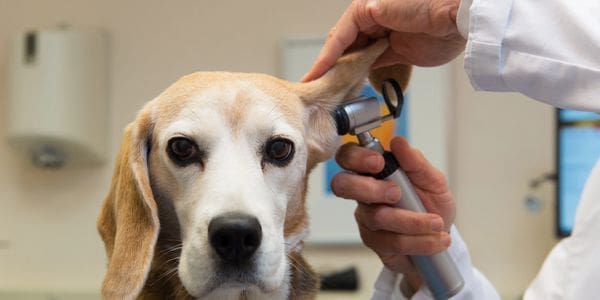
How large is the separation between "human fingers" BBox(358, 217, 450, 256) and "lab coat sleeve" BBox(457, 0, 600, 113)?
30 centimetres

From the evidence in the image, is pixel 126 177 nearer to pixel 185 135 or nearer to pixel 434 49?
pixel 185 135

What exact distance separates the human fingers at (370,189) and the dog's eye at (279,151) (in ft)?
0.40

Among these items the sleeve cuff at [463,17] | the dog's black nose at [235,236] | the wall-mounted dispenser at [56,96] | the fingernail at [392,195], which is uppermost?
the sleeve cuff at [463,17]

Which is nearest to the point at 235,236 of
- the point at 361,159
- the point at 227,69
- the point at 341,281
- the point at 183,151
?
the point at 183,151

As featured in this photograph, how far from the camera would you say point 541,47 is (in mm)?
920

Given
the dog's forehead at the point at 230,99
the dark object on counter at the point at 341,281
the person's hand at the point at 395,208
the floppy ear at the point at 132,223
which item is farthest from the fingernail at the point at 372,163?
the dark object on counter at the point at 341,281

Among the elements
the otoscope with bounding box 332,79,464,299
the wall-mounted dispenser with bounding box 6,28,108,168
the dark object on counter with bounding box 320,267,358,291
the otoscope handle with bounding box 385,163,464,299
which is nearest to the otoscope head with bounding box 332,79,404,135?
the otoscope with bounding box 332,79,464,299

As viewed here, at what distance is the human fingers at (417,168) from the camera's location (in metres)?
1.17

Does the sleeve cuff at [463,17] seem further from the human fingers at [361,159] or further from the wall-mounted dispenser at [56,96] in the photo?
the wall-mounted dispenser at [56,96]

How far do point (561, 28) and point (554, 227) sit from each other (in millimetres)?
1858

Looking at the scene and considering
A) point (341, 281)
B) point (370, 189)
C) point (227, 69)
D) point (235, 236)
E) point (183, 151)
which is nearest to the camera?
point (235, 236)

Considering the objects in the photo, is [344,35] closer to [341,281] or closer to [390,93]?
[390,93]

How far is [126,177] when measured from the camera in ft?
3.40

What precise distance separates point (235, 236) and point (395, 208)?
A: 35 cm
